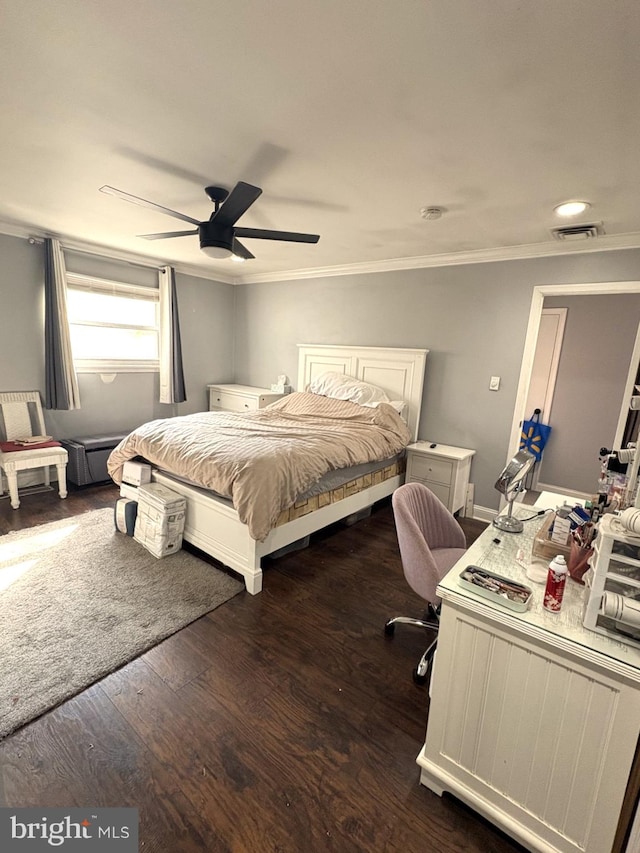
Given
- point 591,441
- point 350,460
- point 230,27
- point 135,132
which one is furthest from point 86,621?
point 591,441

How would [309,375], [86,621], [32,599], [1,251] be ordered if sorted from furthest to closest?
[309,375] < [1,251] < [32,599] < [86,621]

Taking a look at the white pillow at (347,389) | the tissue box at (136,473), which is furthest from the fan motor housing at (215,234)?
the white pillow at (347,389)

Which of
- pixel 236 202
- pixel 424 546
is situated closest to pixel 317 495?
pixel 424 546

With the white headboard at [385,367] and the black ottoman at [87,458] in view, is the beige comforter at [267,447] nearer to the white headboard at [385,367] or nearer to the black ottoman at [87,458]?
the white headboard at [385,367]

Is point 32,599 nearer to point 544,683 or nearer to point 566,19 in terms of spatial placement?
point 544,683

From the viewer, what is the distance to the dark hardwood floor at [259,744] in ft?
4.01

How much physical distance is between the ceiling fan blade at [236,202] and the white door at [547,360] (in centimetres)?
350

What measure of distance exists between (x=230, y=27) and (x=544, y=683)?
2.18m

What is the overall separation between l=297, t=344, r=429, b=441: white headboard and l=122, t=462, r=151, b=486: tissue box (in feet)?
7.65

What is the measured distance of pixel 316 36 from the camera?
121 centimetres

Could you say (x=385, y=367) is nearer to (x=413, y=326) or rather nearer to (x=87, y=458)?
(x=413, y=326)

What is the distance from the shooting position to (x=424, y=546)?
171 centimetres

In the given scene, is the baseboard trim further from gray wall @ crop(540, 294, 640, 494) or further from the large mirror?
gray wall @ crop(540, 294, 640, 494)

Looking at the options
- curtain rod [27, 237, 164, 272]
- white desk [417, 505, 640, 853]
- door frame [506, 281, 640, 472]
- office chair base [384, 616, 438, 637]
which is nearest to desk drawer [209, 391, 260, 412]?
curtain rod [27, 237, 164, 272]
